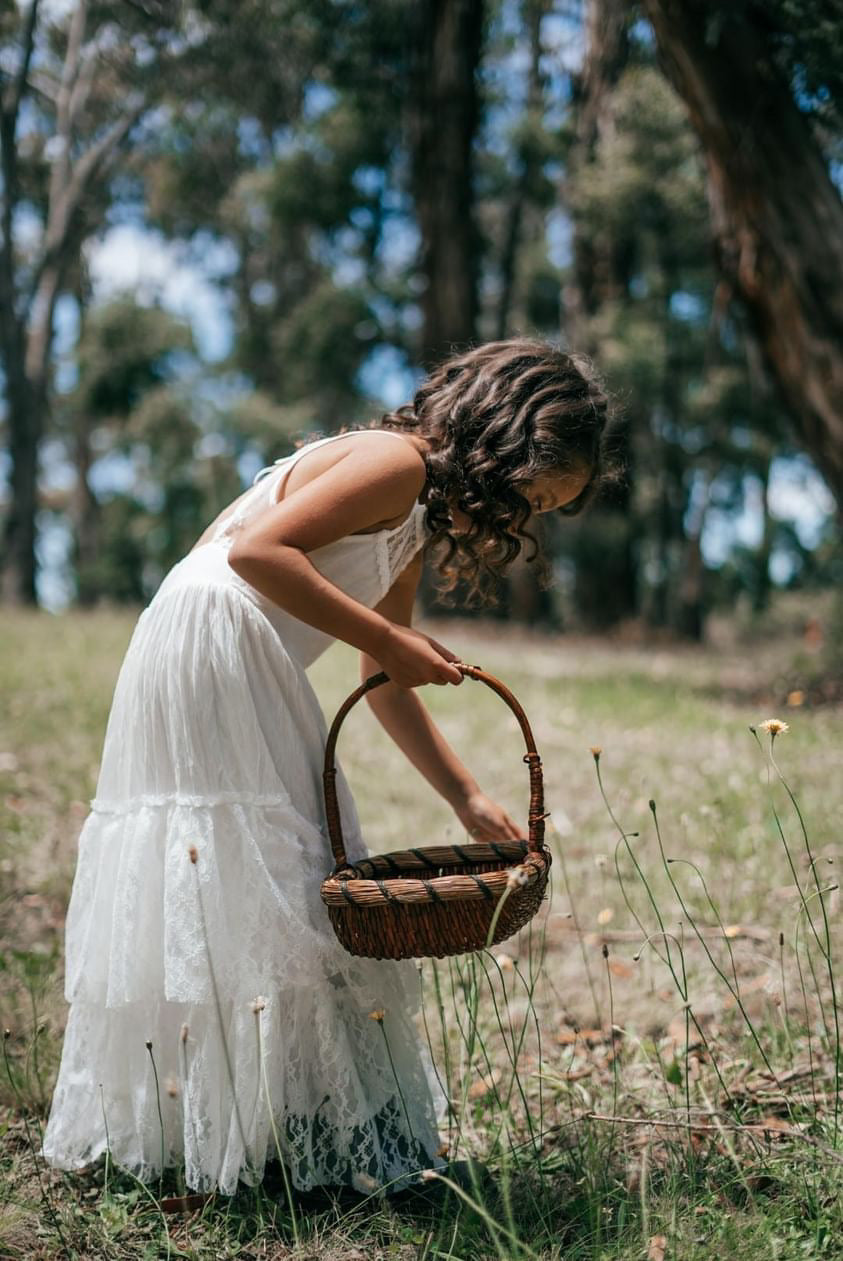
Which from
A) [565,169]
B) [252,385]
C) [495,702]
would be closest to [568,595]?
[252,385]

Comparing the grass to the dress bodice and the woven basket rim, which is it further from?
the dress bodice

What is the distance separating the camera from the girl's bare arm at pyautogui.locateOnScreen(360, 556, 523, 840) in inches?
90.6

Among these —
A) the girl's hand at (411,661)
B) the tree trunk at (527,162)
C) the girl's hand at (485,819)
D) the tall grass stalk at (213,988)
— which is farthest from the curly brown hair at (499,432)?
the tree trunk at (527,162)

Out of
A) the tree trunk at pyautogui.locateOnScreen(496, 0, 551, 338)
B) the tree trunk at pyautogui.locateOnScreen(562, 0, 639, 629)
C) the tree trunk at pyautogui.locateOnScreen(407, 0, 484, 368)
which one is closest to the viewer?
the tree trunk at pyautogui.locateOnScreen(407, 0, 484, 368)

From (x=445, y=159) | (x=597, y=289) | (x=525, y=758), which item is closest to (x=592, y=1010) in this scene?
(x=525, y=758)

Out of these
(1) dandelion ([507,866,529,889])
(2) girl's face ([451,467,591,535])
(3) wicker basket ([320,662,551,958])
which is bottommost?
(3) wicker basket ([320,662,551,958])

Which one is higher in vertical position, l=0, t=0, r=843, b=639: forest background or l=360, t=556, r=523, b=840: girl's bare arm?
l=0, t=0, r=843, b=639: forest background

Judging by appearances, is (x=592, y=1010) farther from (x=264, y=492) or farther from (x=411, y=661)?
(x=264, y=492)

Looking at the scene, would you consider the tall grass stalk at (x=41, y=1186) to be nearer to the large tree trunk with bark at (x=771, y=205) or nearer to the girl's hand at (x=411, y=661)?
the girl's hand at (x=411, y=661)

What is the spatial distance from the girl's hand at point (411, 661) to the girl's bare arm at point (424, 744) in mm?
369

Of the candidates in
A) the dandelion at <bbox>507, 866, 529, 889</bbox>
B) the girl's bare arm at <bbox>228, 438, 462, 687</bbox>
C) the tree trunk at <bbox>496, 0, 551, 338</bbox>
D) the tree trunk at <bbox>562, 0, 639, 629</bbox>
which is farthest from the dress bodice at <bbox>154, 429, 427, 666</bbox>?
the tree trunk at <bbox>496, 0, 551, 338</bbox>

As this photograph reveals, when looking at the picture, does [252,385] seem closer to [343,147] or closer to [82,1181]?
[343,147]

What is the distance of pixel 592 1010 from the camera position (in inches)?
115

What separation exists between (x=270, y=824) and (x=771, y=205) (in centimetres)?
520
